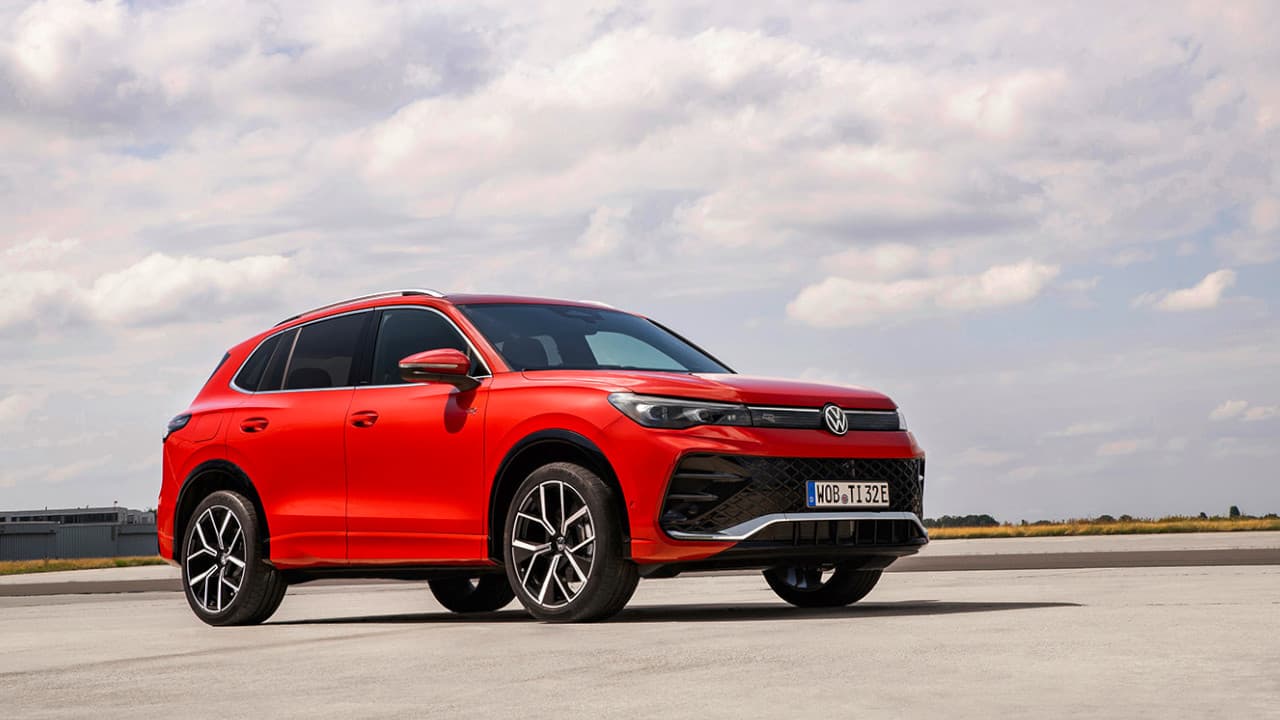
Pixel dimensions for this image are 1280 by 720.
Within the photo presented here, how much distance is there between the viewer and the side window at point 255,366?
1065 centimetres

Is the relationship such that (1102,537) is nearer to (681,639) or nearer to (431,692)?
(681,639)

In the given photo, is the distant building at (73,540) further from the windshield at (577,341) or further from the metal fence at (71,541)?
the windshield at (577,341)

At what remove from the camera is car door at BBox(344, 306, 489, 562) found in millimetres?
8922

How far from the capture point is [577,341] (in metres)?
9.69

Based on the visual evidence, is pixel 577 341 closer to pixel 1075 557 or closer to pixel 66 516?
pixel 1075 557

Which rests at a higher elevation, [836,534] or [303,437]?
[303,437]

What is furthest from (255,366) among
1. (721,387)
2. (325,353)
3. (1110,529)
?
(1110,529)

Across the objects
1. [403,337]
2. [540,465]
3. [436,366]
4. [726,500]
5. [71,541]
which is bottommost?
[71,541]

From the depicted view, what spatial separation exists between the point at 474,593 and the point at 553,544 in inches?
118

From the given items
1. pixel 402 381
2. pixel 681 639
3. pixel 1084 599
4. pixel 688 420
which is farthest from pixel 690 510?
pixel 1084 599

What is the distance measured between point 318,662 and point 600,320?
3.91 m

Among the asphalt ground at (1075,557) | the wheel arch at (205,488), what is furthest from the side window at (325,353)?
the asphalt ground at (1075,557)

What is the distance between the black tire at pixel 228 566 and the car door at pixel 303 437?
0.47 feet

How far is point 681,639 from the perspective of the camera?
706 centimetres
